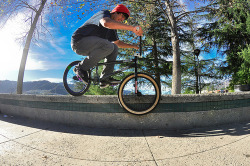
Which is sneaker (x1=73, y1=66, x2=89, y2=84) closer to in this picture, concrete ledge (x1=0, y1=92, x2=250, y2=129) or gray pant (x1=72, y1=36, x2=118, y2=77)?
gray pant (x1=72, y1=36, x2=118, y2=77)

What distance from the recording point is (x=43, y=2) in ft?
28.3

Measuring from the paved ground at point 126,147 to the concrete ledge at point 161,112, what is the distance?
8.5 inches

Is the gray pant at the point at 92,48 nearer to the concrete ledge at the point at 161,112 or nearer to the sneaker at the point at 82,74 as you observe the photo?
the sneaker at the point at 82,74

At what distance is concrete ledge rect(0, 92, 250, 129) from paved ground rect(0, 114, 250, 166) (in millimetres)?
216

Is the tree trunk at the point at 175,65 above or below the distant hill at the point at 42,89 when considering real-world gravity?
above

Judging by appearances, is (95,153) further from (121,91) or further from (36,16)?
(36,16)

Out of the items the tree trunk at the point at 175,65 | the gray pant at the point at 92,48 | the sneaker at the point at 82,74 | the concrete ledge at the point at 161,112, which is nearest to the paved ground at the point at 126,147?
the concrete ledge at the point at 161,112

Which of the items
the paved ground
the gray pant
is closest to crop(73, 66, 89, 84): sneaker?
the gray pant

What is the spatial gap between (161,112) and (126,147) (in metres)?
1.33

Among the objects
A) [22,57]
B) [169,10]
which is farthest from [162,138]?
[22,57]

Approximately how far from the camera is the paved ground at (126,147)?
7.15ft

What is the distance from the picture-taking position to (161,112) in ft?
11.5

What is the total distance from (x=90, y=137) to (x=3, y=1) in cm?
1088

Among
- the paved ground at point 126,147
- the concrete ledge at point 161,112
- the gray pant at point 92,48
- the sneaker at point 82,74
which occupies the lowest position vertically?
the paved ground at point 126,147
